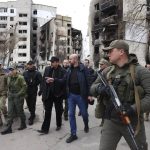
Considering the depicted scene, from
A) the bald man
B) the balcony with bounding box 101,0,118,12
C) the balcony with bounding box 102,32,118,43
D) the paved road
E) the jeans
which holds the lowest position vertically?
the paved road

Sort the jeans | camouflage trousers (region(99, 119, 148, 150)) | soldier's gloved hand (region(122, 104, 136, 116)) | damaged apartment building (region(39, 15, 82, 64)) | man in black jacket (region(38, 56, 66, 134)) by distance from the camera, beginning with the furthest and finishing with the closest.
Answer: damaged apartment building (region(39, 15, 82, 64)) < man in black jacket (region(38, 56, 66, 134)) < the jeans < camouflage trousers (region(99, 119, 148, 150)) < soldier's gloved hand (region(122, 104, 136, 116))

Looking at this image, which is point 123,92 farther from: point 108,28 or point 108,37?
point 108,37

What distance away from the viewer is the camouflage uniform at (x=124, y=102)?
13.8 ft

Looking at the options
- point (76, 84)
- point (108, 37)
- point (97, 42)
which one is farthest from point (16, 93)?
point (97, 42)

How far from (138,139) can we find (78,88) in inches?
152

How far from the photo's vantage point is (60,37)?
8781 centimetres

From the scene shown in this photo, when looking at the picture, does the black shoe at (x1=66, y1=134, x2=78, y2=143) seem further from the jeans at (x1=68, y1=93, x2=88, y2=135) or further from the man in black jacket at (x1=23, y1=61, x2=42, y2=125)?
the man in black jacket at (x1=23, y1=61, x2=42, y2=125)

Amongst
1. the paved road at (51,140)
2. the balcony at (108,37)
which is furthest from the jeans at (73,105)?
the balcony at (108,37)

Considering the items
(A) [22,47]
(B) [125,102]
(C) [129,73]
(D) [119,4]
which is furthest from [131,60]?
(A) [22,47]

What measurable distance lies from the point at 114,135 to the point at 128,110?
47cm

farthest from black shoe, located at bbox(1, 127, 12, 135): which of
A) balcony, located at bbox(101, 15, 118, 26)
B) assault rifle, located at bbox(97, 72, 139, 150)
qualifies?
balcony, located at bbox(101, 15, 118, 26)

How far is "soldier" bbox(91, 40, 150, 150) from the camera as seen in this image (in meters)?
4.19

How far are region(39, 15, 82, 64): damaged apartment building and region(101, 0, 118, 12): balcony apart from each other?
22.9 meters

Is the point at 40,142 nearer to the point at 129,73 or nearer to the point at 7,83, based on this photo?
the point at 7,83
